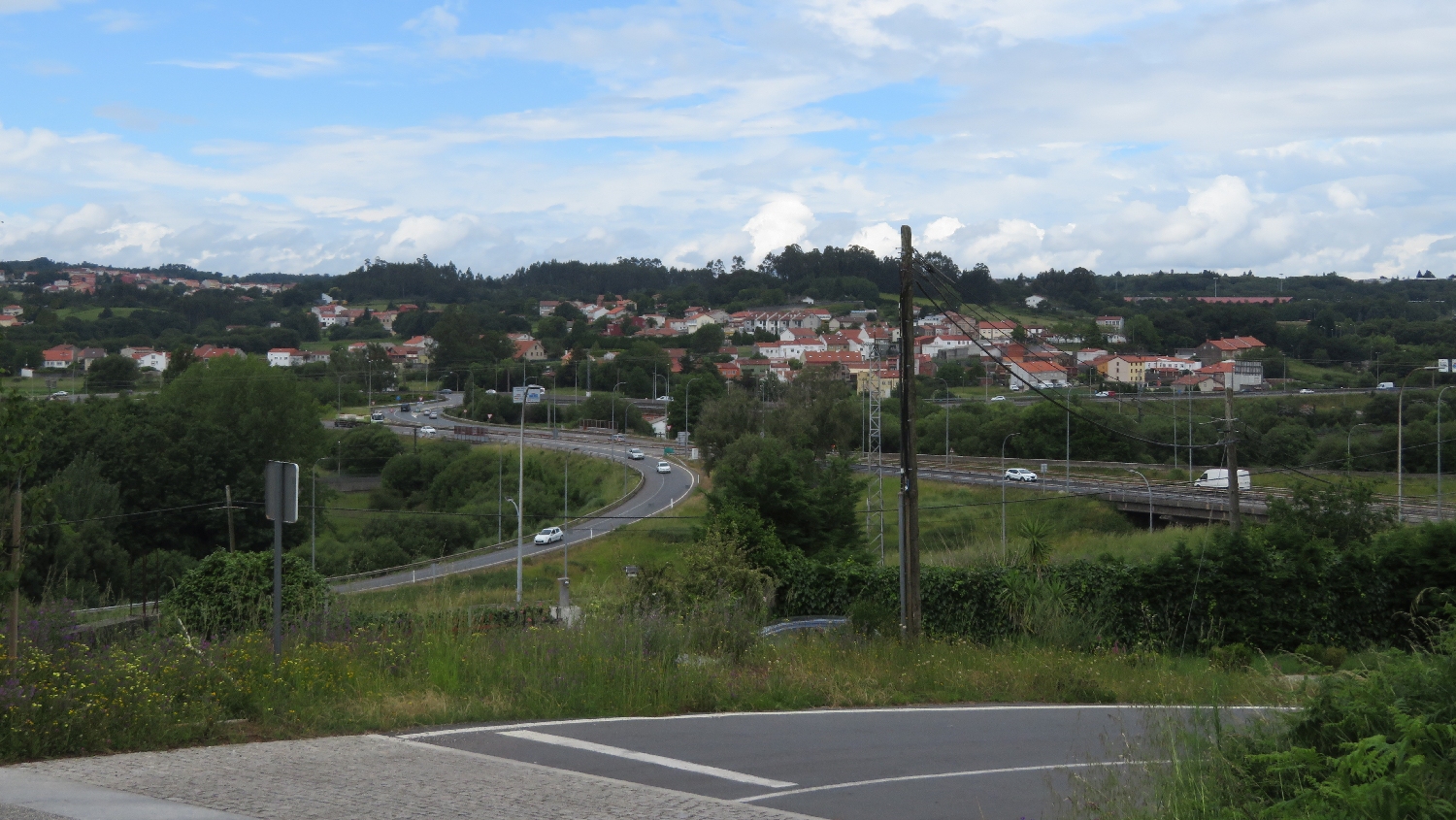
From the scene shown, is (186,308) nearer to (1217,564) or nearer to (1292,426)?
(1292,426)

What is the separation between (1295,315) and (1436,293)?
133 feet

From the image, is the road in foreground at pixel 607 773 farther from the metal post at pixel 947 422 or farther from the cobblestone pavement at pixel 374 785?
the metal post at pixel 947 422

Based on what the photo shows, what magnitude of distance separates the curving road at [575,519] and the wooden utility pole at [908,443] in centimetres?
1034

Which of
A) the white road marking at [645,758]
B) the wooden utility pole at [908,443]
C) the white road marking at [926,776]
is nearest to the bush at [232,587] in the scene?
the white road marking at [645,758]

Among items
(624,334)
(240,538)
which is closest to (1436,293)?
(624,334)

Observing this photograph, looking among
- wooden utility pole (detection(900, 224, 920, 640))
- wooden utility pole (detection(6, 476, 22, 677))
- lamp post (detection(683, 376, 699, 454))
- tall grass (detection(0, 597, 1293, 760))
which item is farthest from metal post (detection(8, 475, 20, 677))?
lamp post (detection(683, 376, 699, 454))

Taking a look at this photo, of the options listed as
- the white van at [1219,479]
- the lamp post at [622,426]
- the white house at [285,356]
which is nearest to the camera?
the white van at [1219,479]

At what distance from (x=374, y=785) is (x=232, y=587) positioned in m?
9.84

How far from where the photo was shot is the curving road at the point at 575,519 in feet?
146

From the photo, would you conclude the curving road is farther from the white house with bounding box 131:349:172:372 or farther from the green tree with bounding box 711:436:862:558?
the white house with bounding box 131:349:172:372

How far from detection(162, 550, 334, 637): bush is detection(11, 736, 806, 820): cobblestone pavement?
738cm

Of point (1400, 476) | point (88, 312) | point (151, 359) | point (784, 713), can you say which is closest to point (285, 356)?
point (151, 359)

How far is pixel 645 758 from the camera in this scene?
7016 millimetres

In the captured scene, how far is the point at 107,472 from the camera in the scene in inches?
2151
